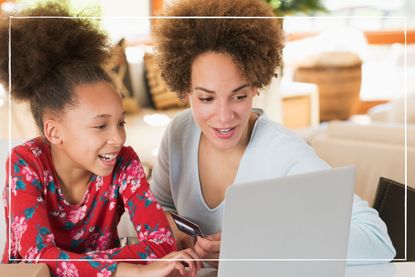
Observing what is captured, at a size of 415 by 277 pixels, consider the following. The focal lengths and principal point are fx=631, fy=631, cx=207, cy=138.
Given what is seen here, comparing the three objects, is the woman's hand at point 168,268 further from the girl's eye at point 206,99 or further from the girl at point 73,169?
the girl's eye at point 206,99

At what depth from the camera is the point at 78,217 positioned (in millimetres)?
839

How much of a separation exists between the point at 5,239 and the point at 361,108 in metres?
0.53

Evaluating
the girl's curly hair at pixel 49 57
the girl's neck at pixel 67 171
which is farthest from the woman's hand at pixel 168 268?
the girl's curly hair at pixel 49 57

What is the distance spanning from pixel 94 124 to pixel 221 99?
162mm

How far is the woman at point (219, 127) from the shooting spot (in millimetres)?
787

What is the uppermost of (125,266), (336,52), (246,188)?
(336,52)

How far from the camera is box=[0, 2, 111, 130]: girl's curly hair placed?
777mm

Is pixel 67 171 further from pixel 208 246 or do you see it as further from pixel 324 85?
pixel 324 85

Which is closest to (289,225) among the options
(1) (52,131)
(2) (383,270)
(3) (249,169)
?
(3) (249,169)

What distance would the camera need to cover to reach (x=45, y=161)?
32.4 inches

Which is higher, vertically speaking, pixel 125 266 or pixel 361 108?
pixel 361 108

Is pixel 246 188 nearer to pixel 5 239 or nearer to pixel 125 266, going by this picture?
pixel 125 266

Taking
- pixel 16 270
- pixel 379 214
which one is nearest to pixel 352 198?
pixel 379 214

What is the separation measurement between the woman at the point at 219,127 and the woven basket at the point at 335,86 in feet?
0.21
